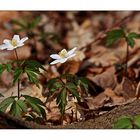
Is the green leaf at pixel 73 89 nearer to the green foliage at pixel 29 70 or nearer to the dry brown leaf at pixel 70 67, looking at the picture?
the green foliage at pixel 29 70

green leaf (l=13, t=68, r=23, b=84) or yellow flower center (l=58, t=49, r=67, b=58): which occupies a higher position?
yellow flower center (l=58, t=49, r=67, b=58)

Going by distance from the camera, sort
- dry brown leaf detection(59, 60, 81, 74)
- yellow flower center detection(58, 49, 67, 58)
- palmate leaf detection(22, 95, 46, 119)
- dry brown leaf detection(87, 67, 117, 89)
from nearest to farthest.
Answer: palmate leaf detection(22, 95, 46, 119) < yellow flower center detection(58, 49, 67, 58) < dry brown leaf detection(87, 67, 117, 89) < dry brown leaf detection(59, 60, 81, 74)

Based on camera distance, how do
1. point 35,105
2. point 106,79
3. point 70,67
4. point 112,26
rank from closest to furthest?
point 35,105, point 106,79, point 70,67, point 112,26

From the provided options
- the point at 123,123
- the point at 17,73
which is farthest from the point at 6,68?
the point at 123,123

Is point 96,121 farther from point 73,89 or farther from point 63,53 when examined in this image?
point 63,53

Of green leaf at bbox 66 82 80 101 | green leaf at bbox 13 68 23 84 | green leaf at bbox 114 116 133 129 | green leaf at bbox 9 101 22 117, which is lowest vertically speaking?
green leaf at bbox 114 116 133 129

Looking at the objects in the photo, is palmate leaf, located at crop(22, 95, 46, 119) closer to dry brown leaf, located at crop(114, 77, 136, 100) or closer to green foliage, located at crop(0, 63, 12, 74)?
green foliage, located at crop(0, 63, 12, 74)

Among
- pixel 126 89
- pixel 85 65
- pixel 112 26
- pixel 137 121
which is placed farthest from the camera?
pixel 112 26

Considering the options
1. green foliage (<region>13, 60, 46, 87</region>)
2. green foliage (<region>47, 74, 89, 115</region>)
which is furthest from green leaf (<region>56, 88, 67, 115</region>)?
green foliage (<region>13, 60, 46, 87</region>)
